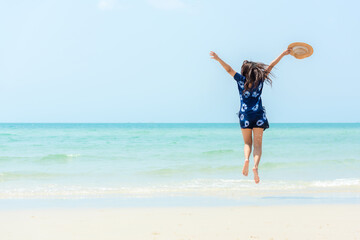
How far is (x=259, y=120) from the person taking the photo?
581cm

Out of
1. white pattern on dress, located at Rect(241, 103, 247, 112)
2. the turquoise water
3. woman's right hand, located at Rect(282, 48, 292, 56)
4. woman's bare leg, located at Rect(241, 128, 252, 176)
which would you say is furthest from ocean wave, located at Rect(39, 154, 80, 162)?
woman's right hand, located at Rect(282, 48, 292, 56)

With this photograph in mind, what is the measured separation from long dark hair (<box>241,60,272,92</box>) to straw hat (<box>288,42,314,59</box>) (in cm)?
40

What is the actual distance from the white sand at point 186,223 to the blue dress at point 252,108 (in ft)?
5.27

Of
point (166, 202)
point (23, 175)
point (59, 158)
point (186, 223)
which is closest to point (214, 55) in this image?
point (186, 223)

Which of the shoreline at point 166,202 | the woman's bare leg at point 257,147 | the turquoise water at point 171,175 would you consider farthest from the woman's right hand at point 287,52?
the turquoise water at point 171,175

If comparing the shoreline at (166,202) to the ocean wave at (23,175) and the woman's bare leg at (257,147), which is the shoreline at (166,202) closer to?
the woman's bare leg at (257,147)

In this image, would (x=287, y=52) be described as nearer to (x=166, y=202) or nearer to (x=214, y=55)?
(x=214, y=55)

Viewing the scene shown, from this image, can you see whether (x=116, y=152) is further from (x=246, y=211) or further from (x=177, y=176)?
(x=246, y=211)

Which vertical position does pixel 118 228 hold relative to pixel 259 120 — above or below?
below

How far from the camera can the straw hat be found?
5.79 meters

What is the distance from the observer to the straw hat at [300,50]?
5.79m

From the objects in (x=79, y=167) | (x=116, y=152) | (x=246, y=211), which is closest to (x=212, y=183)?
(x=246, y=211)

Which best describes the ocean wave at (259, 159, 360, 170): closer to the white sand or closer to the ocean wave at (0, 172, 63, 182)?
the ocean wave at (0, 172, 63, 182)

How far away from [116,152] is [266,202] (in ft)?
44.6
